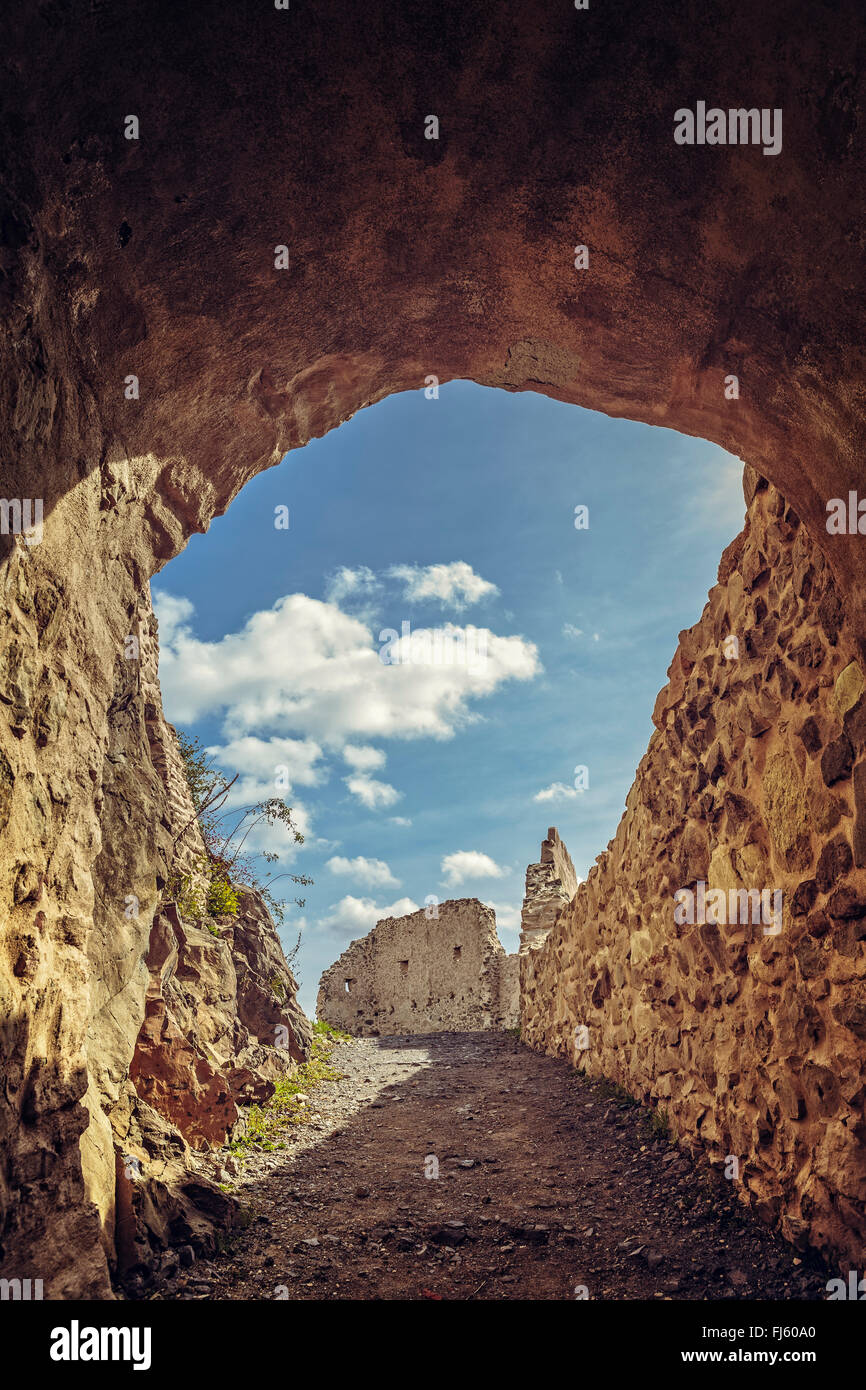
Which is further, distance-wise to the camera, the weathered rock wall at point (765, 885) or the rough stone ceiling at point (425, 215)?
the weathered rock wall at point (765, 885)

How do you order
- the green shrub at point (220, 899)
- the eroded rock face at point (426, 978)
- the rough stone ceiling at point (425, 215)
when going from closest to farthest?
1. the rough stone ceiling at point (425, 215)
2. the green shrub at point (220, 899)
3. the eroded rock face at point (426, 978)

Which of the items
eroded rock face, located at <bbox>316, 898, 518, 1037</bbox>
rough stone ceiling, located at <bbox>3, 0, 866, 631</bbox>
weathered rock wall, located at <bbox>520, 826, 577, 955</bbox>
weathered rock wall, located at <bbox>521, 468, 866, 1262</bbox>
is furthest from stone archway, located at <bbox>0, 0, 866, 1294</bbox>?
eroded rock face, located at <bbox>316, 898, 518, 1037</bbox>

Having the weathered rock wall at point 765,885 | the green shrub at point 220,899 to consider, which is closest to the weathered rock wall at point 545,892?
the green shrub at point 220,899

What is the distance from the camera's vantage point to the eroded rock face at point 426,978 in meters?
15.0

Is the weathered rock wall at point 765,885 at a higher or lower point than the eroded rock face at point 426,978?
higher

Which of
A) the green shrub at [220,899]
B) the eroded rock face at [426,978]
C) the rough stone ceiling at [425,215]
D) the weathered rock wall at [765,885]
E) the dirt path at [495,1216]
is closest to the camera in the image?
the rough stone ceiling at [425,215]

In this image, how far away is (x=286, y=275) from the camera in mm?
2658

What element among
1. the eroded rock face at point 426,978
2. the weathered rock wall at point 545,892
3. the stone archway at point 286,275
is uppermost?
the stone archway at point 286,275

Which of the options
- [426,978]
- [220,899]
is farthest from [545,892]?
[220,899]

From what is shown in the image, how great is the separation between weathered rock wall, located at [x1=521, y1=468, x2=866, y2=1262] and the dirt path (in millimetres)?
248

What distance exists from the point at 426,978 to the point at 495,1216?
12736mm

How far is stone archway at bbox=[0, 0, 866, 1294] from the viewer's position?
6.54 ft

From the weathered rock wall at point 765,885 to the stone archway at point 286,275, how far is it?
49cm

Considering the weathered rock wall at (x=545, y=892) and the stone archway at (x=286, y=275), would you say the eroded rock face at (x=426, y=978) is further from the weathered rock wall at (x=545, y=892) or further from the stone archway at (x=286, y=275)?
the stone archway at (x=286, y=275)
